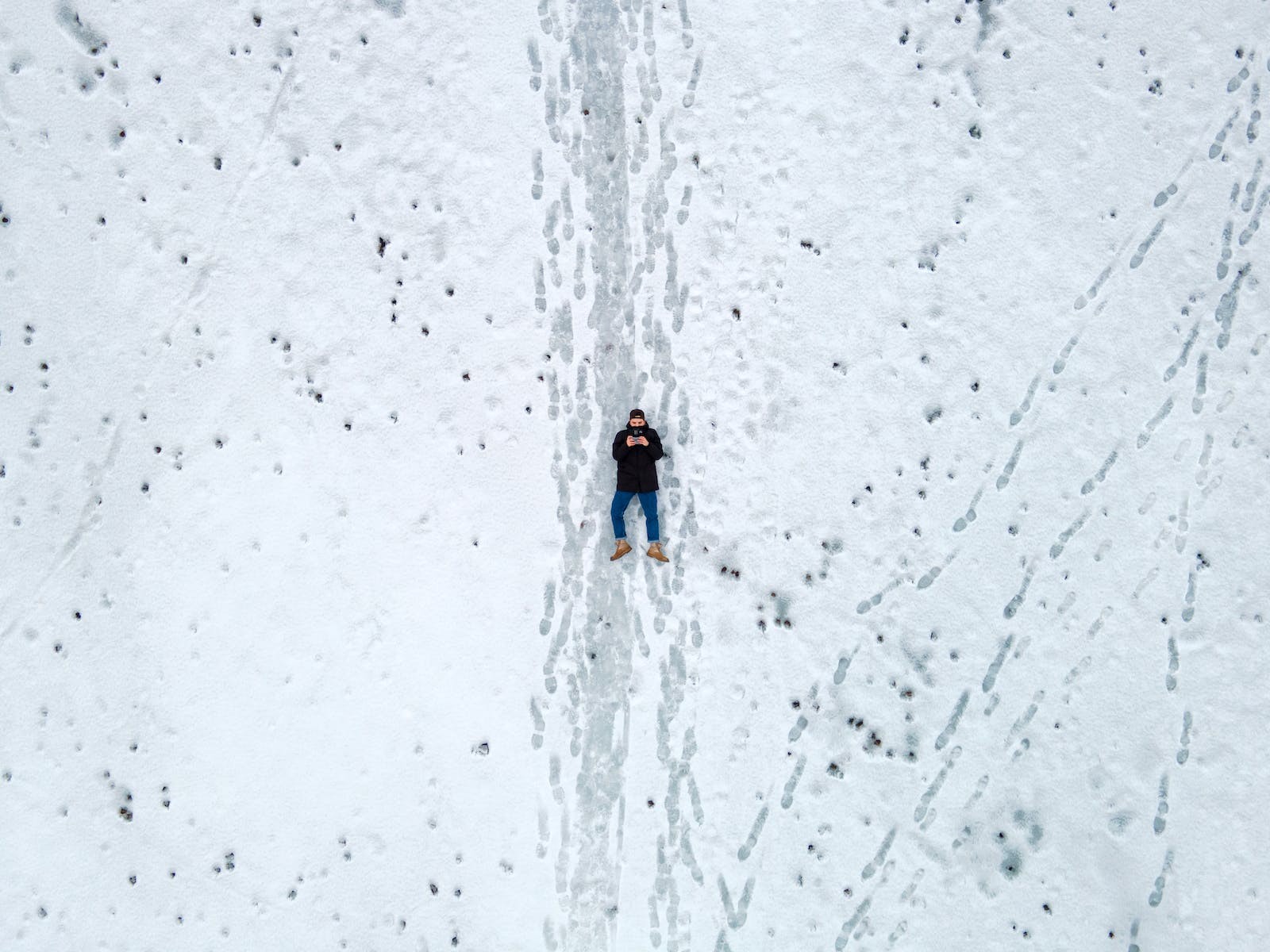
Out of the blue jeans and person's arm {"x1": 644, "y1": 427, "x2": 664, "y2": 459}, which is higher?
person's arm {"x1": 644, "y1": 427, "x2": 664, "y2": 459}

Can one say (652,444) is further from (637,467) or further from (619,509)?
(619,509)

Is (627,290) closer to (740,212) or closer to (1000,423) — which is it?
(740,212)

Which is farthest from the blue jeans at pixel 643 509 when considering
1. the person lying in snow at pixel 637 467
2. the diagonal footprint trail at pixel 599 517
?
the diagonal footprint trail at pixel 599 517

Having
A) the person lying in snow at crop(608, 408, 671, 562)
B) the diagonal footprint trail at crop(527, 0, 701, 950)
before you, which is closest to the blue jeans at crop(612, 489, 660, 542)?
the person lying in snow at crop(608, 408, 671, 562)

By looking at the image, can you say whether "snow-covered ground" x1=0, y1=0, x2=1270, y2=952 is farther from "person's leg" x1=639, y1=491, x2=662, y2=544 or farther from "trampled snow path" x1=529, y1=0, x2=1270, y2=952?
"person's leg" x1=639, y1=491, x2=662, y2=544

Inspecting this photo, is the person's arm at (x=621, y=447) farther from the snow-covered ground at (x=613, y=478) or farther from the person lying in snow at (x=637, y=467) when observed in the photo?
the snow-covered ground at (x=613, y=478)

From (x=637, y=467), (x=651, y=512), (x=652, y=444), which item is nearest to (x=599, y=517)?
(x=651, y=512)
